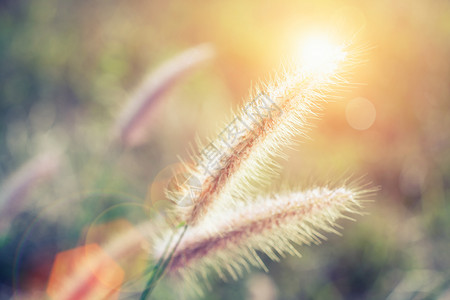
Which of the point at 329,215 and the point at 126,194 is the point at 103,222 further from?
the point at 329,215

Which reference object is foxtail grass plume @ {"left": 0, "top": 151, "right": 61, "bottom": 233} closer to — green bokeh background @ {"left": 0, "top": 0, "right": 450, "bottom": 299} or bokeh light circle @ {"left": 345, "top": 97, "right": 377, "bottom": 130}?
green bokeh background @ {"left": 0, "top": 0, "right": 450, "bottom": 299}

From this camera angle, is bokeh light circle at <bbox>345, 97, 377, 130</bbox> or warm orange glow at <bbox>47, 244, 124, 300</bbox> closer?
warm orange glow at <bbox>47, 244, 124, 300</bbox>

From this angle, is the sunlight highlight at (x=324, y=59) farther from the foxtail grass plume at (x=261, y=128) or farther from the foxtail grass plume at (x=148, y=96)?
the foxtail grass plume at (x=148, y=96)

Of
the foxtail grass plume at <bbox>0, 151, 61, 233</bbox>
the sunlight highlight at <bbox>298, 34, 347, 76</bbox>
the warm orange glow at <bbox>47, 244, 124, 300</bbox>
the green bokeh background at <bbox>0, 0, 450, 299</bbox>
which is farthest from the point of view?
the green bokeh background at <bbox>0, 0, 450, 299</bbox>

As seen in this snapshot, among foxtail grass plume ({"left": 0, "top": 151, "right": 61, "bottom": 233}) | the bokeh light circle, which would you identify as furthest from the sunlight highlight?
the bokeh light circle

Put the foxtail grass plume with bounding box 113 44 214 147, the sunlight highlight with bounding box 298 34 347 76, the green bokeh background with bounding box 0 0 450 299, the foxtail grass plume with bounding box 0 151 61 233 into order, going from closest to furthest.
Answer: the sunlight highlight with bounding box 298 34 347 76 → the foxtail grass plume with bounding box 0 151 61 233 → the foxtail grass plume with bounding box 113 44 214 147 → the green bokeh background with bounding box 0 0 450 299

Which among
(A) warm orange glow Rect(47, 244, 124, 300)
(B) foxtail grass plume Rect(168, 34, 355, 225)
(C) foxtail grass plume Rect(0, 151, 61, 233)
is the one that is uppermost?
(C) foxtail grass plume Rect(0, 151, 61, 233)

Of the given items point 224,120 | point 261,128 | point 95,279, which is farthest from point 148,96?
point 224,120
